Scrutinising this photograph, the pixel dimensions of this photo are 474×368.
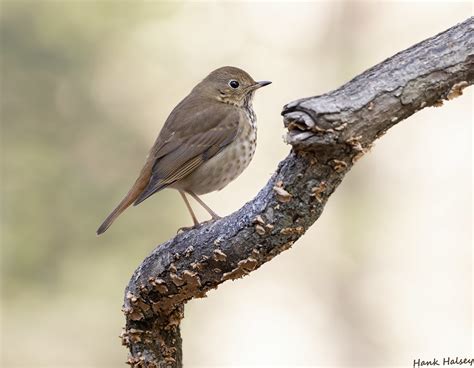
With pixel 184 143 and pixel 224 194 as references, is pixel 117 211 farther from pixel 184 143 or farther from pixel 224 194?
pixel 224 194

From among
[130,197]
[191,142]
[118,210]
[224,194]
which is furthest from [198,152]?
[224,194]

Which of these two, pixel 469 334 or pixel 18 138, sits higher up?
pixel 18 138

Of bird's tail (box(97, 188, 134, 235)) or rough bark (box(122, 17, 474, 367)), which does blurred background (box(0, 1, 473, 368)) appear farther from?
rough bark (box(122, 17, 474, 367))

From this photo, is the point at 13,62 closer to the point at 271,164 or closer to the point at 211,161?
the point at 271,164

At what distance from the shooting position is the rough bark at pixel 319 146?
3.06 metres

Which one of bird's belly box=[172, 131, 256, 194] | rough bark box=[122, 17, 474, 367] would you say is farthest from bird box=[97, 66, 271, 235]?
rough bark box=[122, 17, 474, 367]

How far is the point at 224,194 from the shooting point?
420 inches

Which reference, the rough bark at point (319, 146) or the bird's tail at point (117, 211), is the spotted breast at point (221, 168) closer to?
the bird's tail at point (117, 211)

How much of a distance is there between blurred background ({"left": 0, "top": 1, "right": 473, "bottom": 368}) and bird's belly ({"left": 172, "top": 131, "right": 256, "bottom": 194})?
4142mm

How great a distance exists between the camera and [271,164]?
10.5 metres

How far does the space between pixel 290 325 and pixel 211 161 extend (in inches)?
233

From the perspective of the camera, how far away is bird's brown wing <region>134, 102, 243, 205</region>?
5.17 meters

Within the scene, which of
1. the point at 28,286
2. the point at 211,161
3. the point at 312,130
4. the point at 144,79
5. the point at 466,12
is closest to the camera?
the point at 312,130

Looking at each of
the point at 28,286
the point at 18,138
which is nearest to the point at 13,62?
the point at 18,138
